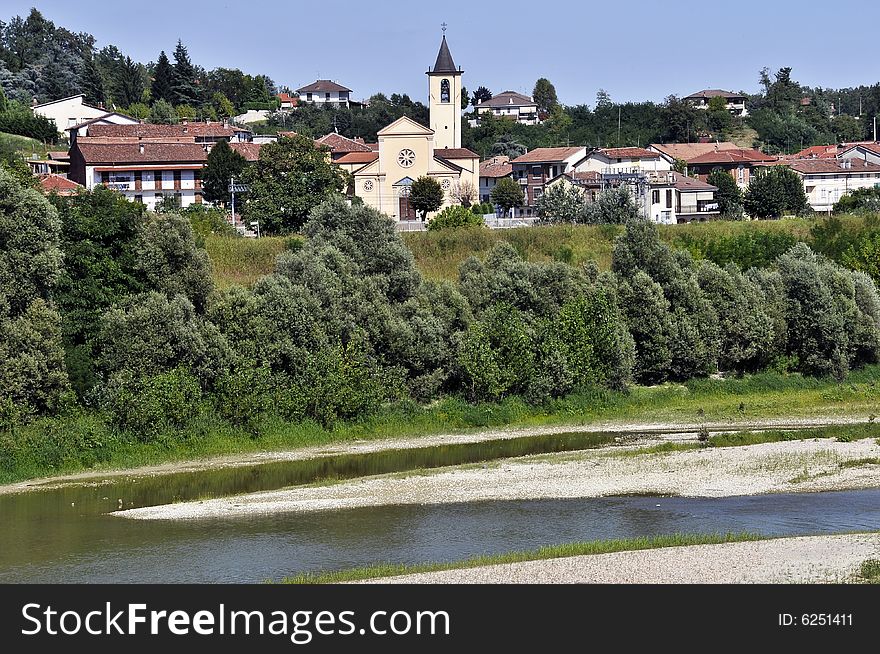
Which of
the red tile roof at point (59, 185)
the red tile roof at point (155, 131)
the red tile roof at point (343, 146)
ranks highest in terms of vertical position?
the red tile roof at point (155, 131)

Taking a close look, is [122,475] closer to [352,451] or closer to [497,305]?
[352,451]

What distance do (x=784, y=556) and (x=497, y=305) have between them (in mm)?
20130

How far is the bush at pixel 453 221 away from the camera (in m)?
60.9

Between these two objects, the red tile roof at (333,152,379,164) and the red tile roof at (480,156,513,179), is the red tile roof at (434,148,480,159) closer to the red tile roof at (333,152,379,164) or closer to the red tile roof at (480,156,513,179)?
the red tile roof at (333,152,379,164)

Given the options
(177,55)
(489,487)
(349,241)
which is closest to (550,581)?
(489,487)

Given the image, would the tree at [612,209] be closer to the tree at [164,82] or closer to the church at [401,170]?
the church at [401,170]

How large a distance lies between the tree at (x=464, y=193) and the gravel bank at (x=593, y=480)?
43459mm

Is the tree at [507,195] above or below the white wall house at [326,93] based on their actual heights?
below

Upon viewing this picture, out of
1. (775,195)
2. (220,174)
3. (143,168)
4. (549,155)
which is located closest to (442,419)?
(220,174)

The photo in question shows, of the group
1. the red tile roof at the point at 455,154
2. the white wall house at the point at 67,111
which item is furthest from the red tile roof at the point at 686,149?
the white wall house at the point at 67,111

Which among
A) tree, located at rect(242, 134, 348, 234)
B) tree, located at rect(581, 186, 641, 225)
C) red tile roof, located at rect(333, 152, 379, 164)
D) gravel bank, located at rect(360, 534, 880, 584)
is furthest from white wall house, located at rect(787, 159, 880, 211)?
gravel bank, located at rect(360, 534, 880, 584)

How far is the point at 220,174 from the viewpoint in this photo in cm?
6856

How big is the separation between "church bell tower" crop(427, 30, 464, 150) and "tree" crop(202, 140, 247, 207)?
102 feet

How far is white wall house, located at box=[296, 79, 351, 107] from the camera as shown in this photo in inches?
5738
